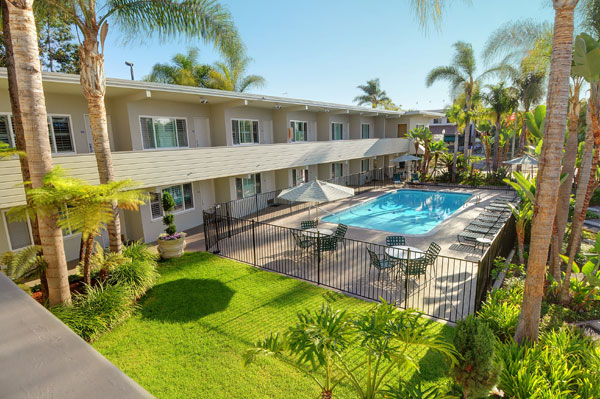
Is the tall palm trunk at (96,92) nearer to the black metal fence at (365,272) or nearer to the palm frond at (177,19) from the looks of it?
the palm frond at (177,19)

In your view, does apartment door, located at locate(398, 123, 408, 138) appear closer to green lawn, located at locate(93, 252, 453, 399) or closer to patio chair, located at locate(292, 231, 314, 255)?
patio chair, located at locate(292, 231, 314, 255)

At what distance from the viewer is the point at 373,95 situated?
172ft

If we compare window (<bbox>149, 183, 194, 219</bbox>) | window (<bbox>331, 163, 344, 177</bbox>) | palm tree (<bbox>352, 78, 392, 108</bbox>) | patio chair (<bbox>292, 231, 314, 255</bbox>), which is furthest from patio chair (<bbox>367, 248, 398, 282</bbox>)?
palm tree (<bbox>352, 78, 392, 108</bbox>)

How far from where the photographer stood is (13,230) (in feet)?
37.4

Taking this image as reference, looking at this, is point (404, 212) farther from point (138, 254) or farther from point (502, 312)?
point (138, 254)

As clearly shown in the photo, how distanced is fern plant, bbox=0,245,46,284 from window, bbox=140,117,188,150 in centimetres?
789

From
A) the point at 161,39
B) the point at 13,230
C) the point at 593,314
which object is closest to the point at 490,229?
the point at 593,314

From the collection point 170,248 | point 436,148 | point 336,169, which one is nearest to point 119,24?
point 170,248

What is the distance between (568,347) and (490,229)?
9.27 m

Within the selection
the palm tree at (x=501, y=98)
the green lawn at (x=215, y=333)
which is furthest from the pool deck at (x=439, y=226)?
the palm tree at (x=501, y=98)

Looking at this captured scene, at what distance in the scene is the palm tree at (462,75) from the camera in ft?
96.8

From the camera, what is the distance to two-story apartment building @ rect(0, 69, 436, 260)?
11.3 meters

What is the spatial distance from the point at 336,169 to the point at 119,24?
21.3 m

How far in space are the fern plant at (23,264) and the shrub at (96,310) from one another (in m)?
1.18
